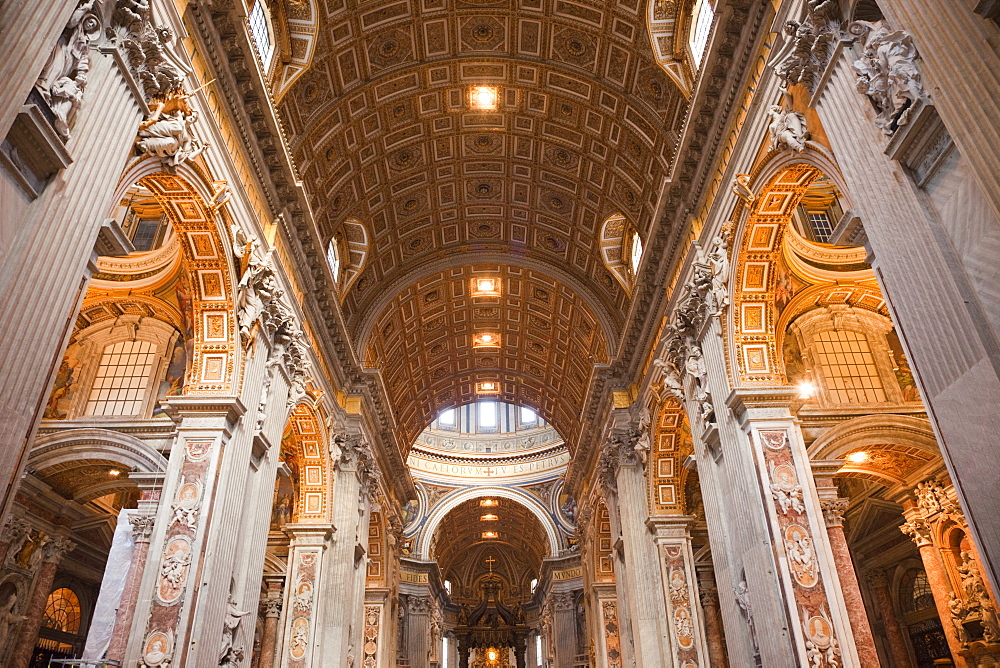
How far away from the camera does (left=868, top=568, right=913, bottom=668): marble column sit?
18.7m

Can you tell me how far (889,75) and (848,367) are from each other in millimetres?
10094

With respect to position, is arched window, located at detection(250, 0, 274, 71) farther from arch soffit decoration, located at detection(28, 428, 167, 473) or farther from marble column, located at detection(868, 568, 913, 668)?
marble column, located at detection(868, 568, 913, 668)

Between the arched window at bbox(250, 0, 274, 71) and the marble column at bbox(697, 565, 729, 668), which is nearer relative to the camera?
the arched window at bbox(250, 0, 274, 71)

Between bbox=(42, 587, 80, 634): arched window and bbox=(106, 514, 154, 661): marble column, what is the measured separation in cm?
958

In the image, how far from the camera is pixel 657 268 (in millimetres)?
16109

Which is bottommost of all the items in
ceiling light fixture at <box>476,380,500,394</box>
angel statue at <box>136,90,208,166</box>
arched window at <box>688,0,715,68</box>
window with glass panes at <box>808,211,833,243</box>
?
angel statue at <box>136,90,208,166</box>

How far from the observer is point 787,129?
9.22 meters

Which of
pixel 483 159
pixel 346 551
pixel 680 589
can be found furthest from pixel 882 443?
pixel 346 551

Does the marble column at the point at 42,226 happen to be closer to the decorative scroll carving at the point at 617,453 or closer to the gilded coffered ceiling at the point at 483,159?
the gilded coffered ceiling at the point at 483,159

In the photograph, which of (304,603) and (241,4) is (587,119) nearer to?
(241,4)

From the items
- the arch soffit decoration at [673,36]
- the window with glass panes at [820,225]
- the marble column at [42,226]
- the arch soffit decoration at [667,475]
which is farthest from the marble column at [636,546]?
the marble column at [42,226]

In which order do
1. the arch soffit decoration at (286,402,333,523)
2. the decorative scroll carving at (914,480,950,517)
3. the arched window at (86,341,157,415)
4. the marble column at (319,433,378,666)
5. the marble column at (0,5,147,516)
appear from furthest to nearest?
the arch soffit decoration at (286,402,333,523)
the marble column at (319,433,378,666)
the decorative scroll carving at (914,480,950,517)
the arched window at (86,341,157,415)
the marble column at (0,5,147,516)

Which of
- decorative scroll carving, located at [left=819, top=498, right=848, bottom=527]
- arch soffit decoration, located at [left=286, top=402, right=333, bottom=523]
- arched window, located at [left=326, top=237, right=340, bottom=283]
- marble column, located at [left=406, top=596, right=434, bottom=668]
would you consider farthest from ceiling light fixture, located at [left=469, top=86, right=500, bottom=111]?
marble column, located at [left=406, top=596, right=434, bottom=668]

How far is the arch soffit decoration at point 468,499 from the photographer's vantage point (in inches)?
1770
